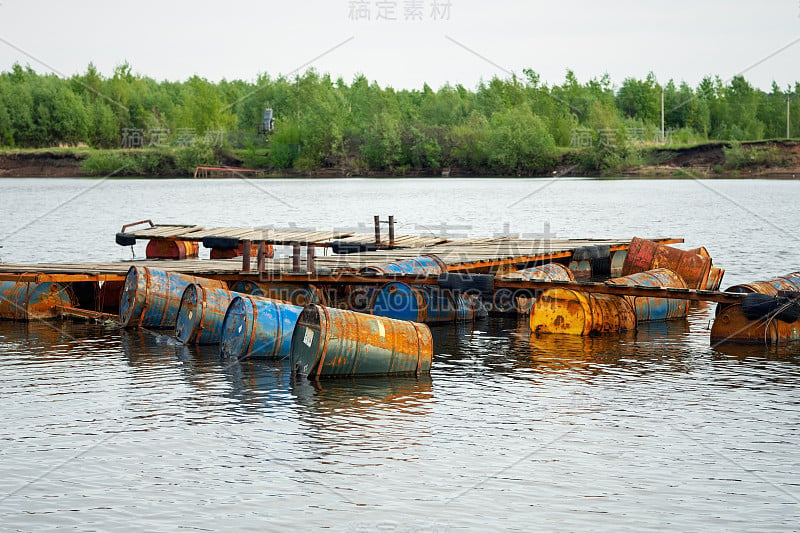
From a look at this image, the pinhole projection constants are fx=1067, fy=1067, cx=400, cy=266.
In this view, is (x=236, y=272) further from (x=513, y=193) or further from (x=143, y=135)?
(x=143, y=135)

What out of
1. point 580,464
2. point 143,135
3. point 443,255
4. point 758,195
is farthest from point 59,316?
point 143,135

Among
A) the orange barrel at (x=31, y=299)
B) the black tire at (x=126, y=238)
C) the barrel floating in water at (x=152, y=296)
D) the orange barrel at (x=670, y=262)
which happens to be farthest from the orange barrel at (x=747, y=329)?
the black tire at (x=126, y=238)

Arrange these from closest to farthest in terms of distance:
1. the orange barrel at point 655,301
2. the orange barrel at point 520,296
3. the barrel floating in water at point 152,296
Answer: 1. the barrel floating in water at point 152,296
2. the orange barrel at point 655,301
3. the orange barrel at point 520,296

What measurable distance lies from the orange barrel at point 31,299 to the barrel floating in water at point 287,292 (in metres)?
3.87

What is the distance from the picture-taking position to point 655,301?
21.8 meters

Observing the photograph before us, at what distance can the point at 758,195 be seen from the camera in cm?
9206

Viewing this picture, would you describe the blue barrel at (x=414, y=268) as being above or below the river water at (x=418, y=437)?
above

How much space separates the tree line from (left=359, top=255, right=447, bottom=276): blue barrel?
377 feet

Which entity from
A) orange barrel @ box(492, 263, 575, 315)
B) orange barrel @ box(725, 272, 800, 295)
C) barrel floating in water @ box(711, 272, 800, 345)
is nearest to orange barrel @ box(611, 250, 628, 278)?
orange barrel @ box(492, 263, 575, 315)

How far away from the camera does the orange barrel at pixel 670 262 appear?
79.9ft

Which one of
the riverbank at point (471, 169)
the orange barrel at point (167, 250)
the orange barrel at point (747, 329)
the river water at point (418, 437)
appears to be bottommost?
the river water at point (418, 437)

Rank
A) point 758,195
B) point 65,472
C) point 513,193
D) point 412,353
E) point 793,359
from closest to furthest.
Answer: point 65,472
point 412,353
point 793,359
point 758,195
point 513,193

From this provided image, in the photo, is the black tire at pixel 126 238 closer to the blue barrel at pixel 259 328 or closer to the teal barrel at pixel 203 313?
the teal barrel at pixel 203 313

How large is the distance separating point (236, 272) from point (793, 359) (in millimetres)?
10712
